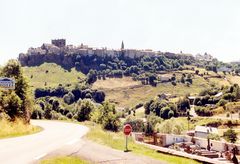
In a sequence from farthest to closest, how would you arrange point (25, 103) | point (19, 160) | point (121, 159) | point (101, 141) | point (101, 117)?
point (101, 117) → point (25, 103) → point (101, 141) → point (121, 159) → point (19, 160)

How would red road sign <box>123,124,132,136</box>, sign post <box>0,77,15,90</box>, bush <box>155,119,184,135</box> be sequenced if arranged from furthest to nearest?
bush <box>155,119,184,135</box> < sign post <box>0,77,15,90</box> < red road sign <box>123,124,132,136</box>

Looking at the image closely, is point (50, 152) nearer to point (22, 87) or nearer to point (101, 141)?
point (101, 141)

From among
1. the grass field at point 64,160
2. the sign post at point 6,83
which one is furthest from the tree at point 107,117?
the grass field at point 64,160

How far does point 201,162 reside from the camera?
19.6 metres

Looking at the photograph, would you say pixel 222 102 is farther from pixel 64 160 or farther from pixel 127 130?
pixel 64 160

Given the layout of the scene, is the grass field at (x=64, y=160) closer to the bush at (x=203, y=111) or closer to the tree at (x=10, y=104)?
the tree at (x=10, y=104)

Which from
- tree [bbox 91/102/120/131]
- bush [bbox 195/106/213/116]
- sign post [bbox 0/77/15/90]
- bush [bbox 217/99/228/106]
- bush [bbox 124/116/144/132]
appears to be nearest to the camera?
sign post [bbox 0/77/15/90]

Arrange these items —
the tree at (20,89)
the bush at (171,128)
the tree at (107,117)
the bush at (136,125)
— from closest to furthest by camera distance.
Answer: the tree at (20,89), the tree at (107,117), the bush at (171,128), the bush at (136,125)

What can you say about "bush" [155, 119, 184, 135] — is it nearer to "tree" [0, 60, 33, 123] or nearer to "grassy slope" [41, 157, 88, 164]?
"tree" [0, 60, 33, 123]

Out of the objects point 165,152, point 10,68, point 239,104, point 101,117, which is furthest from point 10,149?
point 239,104

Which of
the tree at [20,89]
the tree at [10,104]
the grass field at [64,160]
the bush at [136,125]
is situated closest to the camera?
the grass field at [64,160]

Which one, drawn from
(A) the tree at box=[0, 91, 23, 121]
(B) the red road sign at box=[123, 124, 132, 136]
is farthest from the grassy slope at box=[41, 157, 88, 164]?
(A) the tree at box=[0, 91, 23, 121]

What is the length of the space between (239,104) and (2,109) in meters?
166

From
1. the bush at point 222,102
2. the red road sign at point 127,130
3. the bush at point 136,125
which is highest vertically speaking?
the red road sign at point 127,130
